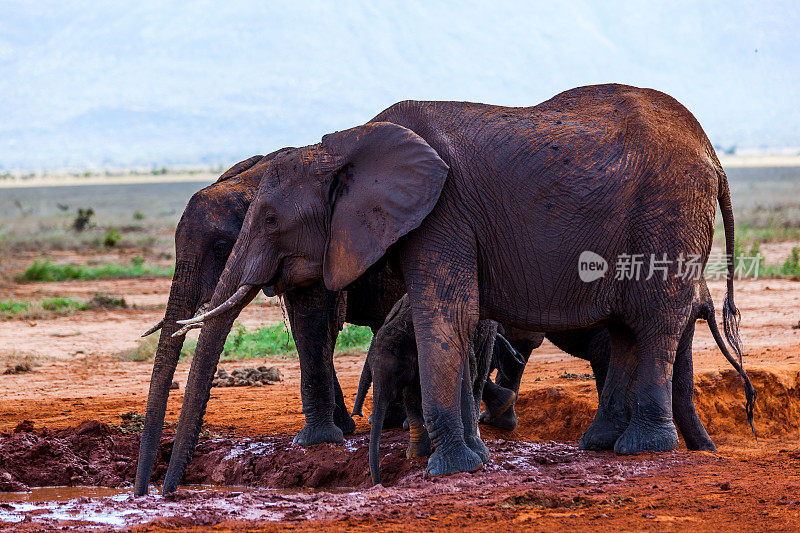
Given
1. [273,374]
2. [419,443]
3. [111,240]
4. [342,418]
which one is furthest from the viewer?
[111,240]

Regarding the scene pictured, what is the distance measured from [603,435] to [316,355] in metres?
2.45

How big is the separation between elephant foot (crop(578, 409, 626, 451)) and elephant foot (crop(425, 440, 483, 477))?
1.34 meters

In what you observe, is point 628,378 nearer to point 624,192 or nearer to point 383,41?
point 624,192

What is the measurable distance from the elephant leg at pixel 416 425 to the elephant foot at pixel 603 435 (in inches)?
50.9

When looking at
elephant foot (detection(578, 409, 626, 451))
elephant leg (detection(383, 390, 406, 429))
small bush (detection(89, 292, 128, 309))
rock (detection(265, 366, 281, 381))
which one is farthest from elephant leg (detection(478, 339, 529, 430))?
small bush (detection(89, 292, 128, 309))

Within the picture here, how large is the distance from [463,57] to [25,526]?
176 meters

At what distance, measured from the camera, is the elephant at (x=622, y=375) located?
27.3 ft

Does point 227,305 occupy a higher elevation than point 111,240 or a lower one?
lower

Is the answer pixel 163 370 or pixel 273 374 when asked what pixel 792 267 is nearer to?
pixel 273 374

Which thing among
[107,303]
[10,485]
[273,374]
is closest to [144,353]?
[273,374]

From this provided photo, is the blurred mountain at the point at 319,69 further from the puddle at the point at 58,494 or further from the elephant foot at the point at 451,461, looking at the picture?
the elephant foot at the point at 451,461

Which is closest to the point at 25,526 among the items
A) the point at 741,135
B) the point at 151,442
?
the point at 151,442

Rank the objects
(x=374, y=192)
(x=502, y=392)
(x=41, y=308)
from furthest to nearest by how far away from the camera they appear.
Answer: (x=41, y=308)
(x=502, y=392)
(x=374, y=192)

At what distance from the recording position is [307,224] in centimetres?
754
